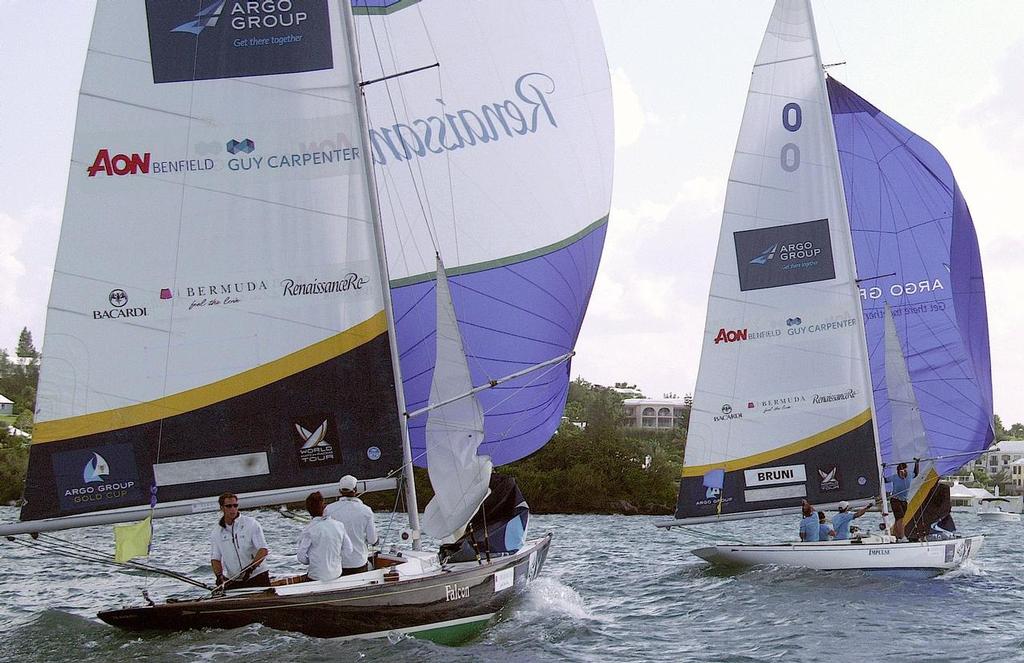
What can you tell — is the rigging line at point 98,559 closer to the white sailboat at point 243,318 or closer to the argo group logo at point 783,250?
the white sailboat at point 243,318

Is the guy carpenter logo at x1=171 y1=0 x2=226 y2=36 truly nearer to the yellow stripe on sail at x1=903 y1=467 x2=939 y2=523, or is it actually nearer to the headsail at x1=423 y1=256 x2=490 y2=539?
the headsail at x1=423 y1=256 x2=490 y2=539

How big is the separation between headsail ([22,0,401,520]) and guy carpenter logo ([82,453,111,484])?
0.01 m

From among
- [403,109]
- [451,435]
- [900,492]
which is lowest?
[900,492]

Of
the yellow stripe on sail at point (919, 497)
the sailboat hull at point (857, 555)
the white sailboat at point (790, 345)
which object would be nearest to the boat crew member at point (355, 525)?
the sailboat hull at point (857, 555)

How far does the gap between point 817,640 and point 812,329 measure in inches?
297

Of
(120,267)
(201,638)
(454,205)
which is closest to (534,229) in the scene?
(454,205)

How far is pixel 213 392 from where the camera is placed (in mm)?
12039

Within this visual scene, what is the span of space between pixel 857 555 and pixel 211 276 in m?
10.4

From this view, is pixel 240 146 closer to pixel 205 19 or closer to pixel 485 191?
pixel 205 19

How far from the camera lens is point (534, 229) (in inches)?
622

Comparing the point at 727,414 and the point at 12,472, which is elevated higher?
the point at 12,472

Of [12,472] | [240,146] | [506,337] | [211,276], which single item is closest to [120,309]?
[211,276]

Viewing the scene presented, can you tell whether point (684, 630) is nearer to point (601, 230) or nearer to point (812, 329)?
point (601, 230)

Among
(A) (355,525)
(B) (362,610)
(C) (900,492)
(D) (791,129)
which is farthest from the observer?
(D) (791,129)
